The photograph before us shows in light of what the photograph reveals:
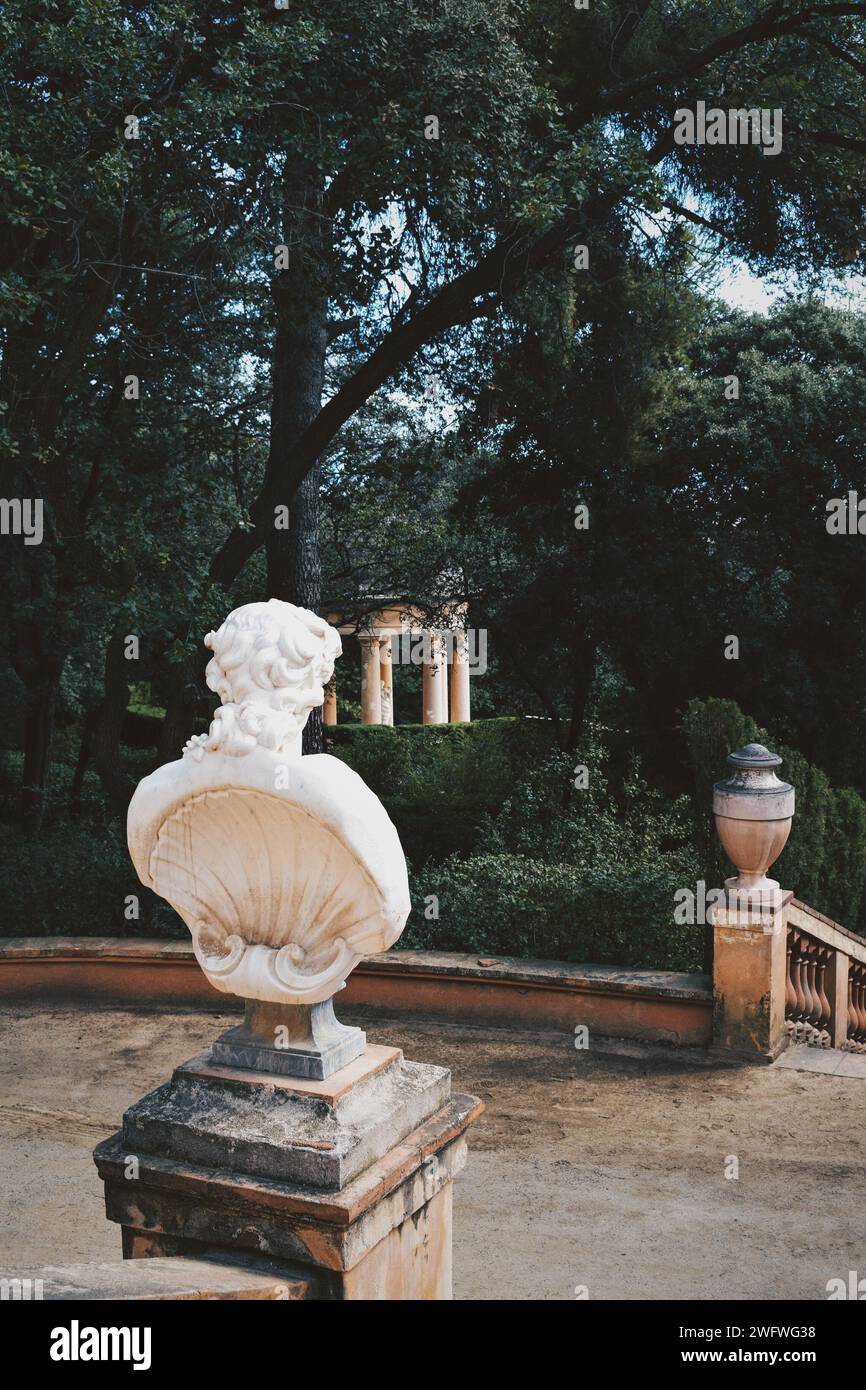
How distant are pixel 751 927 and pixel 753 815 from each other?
64 centimetres

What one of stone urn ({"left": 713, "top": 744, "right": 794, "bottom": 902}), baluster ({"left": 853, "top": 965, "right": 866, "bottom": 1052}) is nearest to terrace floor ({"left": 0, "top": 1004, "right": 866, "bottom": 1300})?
stone urn ({"left": 713, "top": 744, "right": 794, "bottom": 902})

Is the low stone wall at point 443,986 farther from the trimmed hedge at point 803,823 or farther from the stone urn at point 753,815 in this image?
the trimmed hedge at point 803,823

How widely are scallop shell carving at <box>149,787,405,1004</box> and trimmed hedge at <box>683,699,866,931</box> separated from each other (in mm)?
5113

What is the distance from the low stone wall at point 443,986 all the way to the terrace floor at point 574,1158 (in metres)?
0.16

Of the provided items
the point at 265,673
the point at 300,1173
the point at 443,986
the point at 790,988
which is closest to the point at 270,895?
the point at 265,673

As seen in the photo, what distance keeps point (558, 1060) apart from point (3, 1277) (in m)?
4.86

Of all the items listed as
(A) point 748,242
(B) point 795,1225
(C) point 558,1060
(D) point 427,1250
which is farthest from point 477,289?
(D) point 427,1250

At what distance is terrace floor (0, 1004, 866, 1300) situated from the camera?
471cm

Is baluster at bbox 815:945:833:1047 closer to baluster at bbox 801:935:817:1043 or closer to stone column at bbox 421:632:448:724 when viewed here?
baluster at bbox 801:935:817:1043

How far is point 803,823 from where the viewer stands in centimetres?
881

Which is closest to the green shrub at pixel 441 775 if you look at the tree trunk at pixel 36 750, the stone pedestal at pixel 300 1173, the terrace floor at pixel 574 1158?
the tree trunk at pixel 36 750

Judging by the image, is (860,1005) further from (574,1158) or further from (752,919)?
(574,1158)
